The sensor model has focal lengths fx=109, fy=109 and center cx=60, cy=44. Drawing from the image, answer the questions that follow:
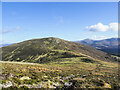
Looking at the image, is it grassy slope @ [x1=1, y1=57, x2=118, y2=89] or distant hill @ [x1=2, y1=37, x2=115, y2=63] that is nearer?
grassy slope @ [x1=1, y1=57, x2=118, y2=89]

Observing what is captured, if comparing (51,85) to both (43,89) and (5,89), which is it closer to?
(43,89)

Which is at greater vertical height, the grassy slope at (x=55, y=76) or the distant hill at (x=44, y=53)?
the grassy slope at (x=55, y=76)

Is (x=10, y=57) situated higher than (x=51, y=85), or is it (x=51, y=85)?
(x=51, y=85)

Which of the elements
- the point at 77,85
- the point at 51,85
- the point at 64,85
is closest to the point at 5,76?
the point at 51,85

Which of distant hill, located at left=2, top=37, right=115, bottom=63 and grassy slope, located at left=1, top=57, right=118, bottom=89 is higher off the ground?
grassy slope, located at left=1, top=57, right=118, bottom=89

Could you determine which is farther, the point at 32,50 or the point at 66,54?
the point at 32,50

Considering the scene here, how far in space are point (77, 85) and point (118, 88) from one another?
747 cm

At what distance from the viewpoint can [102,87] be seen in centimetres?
2027

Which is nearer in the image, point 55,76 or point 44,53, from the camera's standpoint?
point 55,76

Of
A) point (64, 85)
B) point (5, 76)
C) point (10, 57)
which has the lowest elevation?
point (10, 57)

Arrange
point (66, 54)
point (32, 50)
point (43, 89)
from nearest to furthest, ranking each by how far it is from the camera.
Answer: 1. point (43, 89)
2. point (66, 54)
3. point (32, 50)

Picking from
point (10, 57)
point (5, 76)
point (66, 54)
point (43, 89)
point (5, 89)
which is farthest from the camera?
point (10, 57)

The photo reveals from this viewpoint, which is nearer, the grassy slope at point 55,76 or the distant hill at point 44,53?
the grassy slope at point 55,76

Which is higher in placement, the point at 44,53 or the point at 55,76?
the point at 55,76
